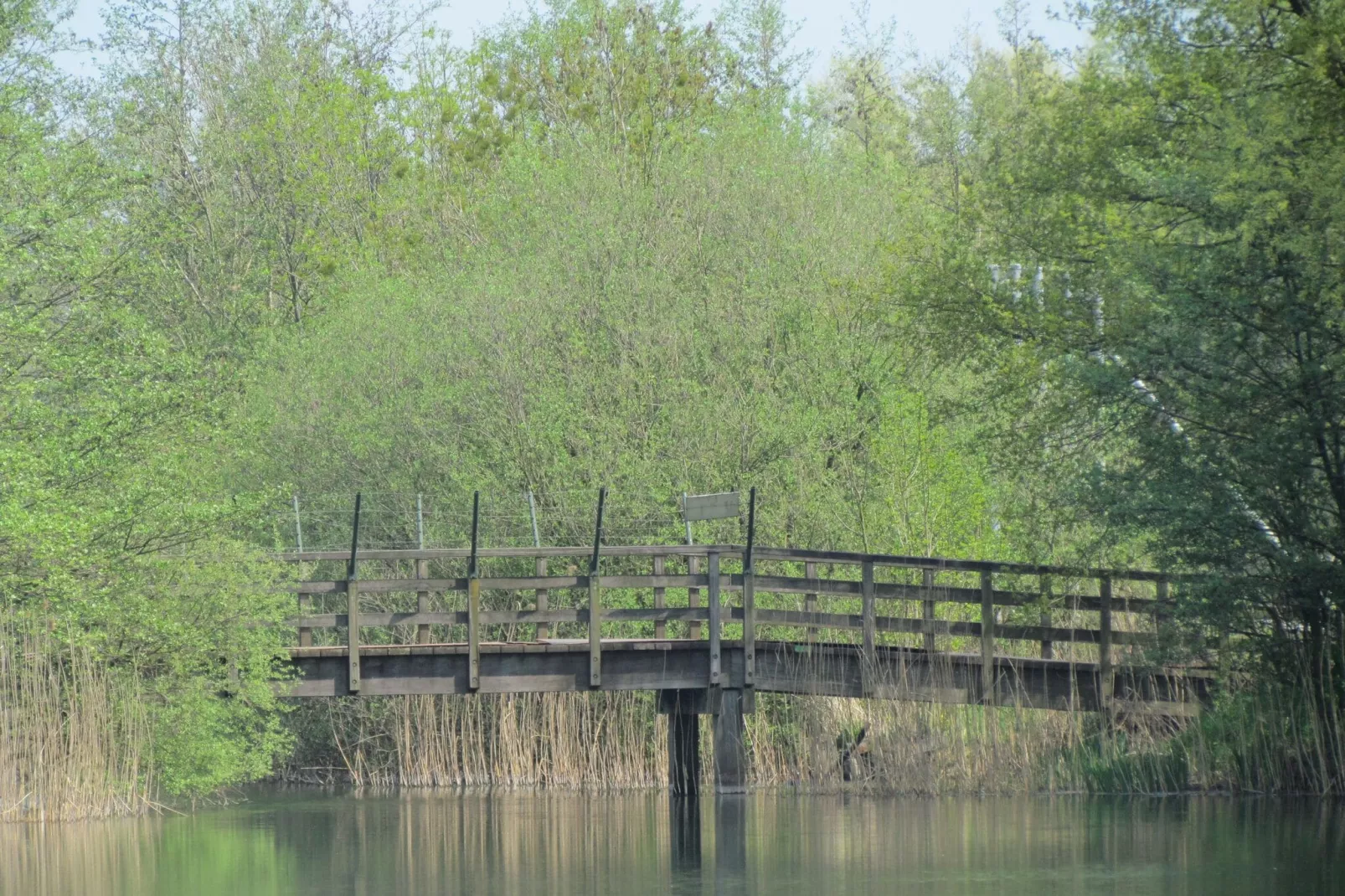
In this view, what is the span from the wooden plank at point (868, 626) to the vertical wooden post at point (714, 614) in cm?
146

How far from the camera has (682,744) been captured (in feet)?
66.7

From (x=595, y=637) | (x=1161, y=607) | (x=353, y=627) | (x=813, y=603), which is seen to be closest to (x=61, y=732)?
(x=353, y=627)

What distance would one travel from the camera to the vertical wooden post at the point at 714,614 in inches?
Answer: 747

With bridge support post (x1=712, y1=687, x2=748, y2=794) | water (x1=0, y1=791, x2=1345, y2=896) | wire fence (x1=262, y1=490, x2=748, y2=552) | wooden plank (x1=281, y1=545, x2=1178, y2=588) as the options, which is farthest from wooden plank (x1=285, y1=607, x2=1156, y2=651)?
wire fence (x1=262, y1=490, x2=748, y2=552)

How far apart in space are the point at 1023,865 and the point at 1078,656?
22.1 ft

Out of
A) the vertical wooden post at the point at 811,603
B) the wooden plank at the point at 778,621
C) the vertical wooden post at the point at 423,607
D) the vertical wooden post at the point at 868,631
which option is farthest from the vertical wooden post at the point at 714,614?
the vertical wooden post at the point at 423,607

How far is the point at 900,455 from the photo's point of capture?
2278cm

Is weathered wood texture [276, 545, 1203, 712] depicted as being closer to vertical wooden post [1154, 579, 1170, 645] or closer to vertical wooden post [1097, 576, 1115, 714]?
vertical wooden post [1097, 576, 1115, 714]

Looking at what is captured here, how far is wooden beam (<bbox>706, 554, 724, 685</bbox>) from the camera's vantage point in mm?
18969

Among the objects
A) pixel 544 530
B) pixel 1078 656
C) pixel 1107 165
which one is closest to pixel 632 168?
pixel 544 530

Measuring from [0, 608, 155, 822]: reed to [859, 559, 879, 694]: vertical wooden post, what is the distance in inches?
256

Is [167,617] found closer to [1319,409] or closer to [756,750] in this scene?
[756,750]

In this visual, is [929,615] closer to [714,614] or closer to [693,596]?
[714,614]

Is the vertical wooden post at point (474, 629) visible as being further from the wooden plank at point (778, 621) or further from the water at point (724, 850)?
the water at point (724, 850)
